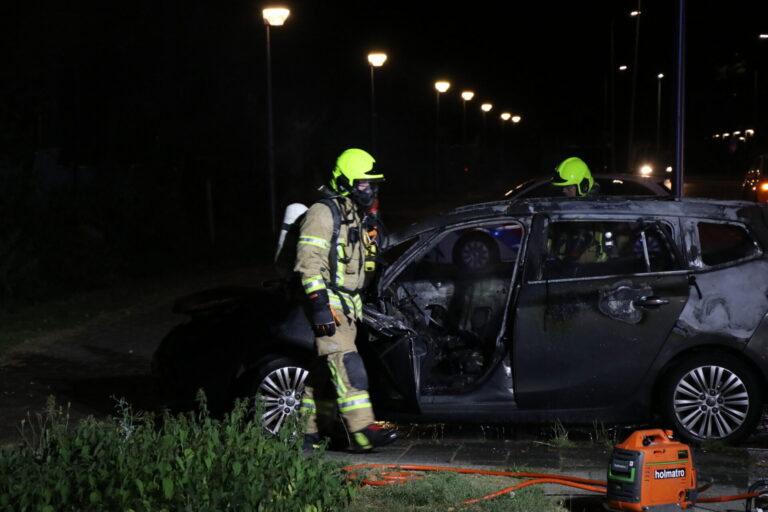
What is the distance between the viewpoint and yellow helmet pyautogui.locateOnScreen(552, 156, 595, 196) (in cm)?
1009

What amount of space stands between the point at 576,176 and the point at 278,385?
4.07 meters

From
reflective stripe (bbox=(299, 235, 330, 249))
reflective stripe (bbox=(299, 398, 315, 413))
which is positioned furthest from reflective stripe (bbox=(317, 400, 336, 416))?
reflective stripe (bbox=(299, 235, 330, 249))

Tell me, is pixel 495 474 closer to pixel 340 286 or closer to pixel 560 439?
pixel 560 439

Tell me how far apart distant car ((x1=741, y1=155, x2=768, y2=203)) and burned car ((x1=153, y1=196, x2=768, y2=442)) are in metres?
17.3

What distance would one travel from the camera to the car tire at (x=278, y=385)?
7320mm

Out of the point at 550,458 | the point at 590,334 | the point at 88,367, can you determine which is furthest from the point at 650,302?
the point at 88,367

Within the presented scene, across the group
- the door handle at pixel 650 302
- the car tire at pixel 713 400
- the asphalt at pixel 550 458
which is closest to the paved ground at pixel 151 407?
the asphalt at pixel 550 458

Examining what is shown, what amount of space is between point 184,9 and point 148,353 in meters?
22.9

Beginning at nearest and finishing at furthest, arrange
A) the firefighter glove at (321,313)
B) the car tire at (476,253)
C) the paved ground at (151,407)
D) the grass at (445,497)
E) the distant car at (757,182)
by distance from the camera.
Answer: the grass at (445,497) < the paved ground at (151,407) < the firefighter glove at (321,313) < the car tire at (476,253) < the distant car at (757,182)

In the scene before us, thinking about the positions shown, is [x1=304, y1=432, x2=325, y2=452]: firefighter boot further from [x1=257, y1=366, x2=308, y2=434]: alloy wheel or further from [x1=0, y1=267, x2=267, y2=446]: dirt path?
[x1=0, y1=267, x2=267, y2=446]: dirt path

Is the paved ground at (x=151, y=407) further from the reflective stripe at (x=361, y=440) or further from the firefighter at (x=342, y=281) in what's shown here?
the firefighter at (x=342, y=281)

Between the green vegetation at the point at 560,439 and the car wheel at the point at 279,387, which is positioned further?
the car wheel at the point at 279,387

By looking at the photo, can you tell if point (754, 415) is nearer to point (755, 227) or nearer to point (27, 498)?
point (755, 227)

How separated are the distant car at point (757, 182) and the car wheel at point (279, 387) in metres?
18.4
